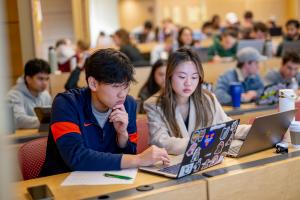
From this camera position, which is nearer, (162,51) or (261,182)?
(261,182)

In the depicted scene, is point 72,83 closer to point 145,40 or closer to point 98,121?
point 98,121

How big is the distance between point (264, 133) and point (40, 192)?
1011 mm

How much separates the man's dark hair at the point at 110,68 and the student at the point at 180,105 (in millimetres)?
440

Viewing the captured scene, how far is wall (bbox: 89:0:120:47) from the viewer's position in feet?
23.0

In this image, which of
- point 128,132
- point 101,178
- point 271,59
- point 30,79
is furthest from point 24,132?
point 271,59

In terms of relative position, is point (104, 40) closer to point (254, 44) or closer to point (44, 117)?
point (254, 44)

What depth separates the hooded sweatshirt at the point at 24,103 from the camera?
3.29m

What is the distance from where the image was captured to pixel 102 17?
761 cm

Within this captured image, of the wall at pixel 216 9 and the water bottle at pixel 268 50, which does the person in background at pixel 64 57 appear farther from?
the wall at pixel 216 9

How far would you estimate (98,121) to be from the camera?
2012mm

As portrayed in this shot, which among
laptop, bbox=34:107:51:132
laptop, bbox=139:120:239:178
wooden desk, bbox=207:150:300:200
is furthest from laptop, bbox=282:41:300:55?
laptop, bbox=139:120:239:178

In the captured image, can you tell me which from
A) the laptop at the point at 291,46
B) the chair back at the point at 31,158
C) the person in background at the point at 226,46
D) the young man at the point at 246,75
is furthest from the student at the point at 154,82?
the laptop at the point at 291,46

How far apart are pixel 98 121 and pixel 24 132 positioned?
1.34 metres

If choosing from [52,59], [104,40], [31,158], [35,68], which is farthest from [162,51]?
[31,158]
